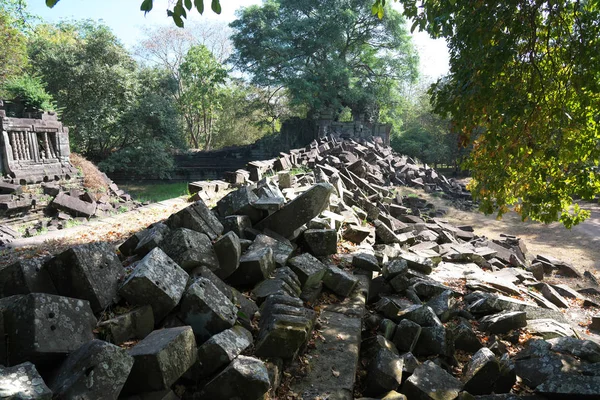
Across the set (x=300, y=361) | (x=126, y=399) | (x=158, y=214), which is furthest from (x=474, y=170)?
(x=158, y=214)

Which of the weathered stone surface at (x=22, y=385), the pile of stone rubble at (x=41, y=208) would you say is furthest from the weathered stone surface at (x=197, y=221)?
the pile of stone rubble at (x=41, y=208)

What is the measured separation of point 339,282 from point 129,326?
2.20m

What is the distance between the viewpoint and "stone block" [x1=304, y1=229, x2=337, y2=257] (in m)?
4.82

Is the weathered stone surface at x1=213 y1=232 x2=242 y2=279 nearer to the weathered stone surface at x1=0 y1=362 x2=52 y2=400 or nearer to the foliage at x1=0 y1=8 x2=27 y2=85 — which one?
the weathered stone surface at x1=0 y1=362 x2=52 y2=400

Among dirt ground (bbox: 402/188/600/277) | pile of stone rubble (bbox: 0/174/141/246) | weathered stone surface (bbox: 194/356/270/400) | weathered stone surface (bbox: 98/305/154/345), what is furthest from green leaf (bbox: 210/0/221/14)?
dirt ground (bbox: 402/188/600/277)

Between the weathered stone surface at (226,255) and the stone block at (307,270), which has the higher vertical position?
the weathered stone surface at (226,255)

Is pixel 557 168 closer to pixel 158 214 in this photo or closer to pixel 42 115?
pixel 158 214

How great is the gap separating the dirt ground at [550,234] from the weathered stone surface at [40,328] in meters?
10.5

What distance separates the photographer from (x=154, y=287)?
264cm

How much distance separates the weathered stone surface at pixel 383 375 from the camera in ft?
9.28

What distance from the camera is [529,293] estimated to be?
231 inches

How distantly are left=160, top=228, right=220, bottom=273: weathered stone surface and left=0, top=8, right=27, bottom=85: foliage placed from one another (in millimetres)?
19128

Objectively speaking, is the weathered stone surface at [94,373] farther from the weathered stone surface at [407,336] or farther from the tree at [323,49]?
the tree at [323,49]

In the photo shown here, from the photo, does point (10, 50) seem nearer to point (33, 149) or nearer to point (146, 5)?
point (33, 149)
